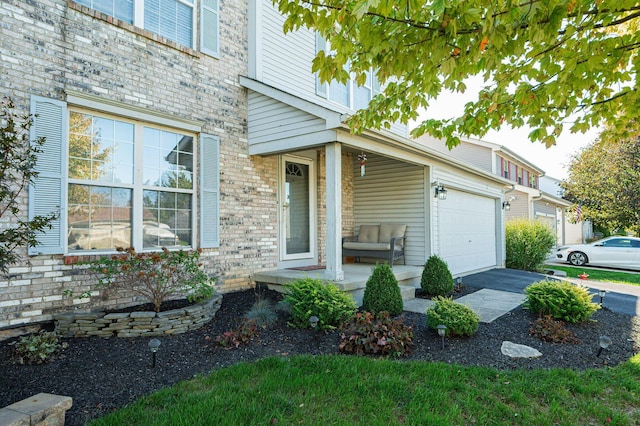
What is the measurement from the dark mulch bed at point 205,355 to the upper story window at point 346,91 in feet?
17.9

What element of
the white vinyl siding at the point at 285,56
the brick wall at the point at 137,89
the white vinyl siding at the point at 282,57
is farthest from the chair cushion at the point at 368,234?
the white vinyl siding at the point at 285,56

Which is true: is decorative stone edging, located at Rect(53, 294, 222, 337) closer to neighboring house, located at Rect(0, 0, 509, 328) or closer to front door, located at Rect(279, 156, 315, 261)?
neighboring house, located at Rect(0, 0, 509, 328)

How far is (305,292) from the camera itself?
5.03 meters

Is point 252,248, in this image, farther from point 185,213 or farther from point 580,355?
point 580,355

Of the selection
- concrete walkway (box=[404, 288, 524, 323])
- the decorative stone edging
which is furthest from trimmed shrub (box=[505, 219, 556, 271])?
the decorative stone edging

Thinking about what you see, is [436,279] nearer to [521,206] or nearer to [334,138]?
[334,138]

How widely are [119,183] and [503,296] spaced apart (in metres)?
6.91

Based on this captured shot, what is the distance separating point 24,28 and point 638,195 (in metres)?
20.2

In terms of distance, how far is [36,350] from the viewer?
12.2 feet

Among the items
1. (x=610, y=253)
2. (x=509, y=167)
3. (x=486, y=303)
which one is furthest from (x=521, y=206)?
(x=486, y=303)

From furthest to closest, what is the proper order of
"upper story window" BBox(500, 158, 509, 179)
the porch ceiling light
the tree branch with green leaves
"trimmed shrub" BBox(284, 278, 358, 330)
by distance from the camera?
1. "upper story window" BBox(500, 158, 509, 179)
2. the porch ceiling light
3. "trimmed shrub" BBox(284, 278, 358, 330)
4. the tree branch with green leaves

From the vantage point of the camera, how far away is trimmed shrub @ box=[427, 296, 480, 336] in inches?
178

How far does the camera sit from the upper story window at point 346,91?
336 inches

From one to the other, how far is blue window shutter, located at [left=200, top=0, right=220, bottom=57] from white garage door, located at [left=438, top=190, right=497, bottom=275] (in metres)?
5.76
